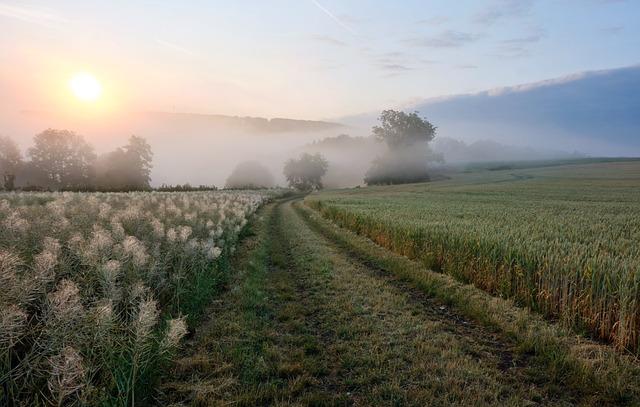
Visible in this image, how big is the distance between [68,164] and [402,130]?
267ft

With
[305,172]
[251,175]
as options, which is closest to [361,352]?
[305,172]

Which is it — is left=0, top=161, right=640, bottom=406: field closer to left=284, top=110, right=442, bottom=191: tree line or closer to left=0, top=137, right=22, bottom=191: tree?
left=0, top=137, right=22, bottom=191: tree

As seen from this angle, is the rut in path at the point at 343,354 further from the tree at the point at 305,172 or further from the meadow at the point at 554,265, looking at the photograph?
the tree at the point at 305,172

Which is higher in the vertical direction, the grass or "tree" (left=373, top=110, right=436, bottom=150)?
"tree" (left=373, top=110, right=436, bottom=150)

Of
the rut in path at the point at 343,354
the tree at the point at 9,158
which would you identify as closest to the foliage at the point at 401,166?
the tree at the point at 9,158

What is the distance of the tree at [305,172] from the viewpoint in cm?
12575

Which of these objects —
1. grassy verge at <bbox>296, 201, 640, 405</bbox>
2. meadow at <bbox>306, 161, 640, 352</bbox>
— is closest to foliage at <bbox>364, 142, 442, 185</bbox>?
meadow at <bbox>306, 161, 640, 352</bbox>

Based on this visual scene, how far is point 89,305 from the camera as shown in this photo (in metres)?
5.18

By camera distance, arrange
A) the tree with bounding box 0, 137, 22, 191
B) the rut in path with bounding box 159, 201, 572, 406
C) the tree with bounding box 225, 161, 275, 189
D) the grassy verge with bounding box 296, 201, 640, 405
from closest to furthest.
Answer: the rut in path with bounding box 159, 201, 572, 406
the grassy verge with bounding box 296, 201, 640, 405
the tree with bounding box 0, 137, 22, 191
the tree with bounding box 225, 161, 275, 189

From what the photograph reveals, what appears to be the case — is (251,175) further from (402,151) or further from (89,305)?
(89,305)

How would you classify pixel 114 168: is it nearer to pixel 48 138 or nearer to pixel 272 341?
pixel 48 138

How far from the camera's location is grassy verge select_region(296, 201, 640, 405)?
18.1 feet

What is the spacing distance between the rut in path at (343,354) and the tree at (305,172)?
379 feet

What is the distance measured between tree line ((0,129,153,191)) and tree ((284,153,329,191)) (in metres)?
53.5
